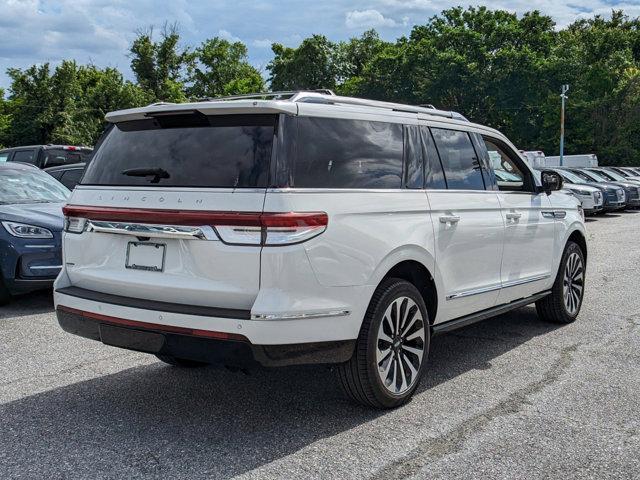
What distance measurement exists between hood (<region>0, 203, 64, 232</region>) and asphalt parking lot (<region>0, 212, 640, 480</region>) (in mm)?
1839

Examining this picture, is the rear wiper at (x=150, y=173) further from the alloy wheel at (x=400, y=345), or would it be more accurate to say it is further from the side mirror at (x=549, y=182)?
the side mirror at (x=549, y=182)

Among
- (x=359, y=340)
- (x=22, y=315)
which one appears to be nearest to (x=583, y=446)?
(x=359, y=340)

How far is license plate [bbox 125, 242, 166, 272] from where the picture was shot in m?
3.79

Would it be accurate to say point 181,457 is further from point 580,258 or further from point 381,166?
point 580,258

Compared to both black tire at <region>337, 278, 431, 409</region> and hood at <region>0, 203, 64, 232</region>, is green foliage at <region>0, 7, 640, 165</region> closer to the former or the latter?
hood at <region>0, 203, 64, 232</region>

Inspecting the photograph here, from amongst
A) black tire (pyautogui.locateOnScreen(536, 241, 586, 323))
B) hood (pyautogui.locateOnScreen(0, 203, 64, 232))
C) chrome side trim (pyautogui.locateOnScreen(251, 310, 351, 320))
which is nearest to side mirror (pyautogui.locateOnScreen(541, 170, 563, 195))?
black tire (pyautogui.locateOnScreen(536, 241, 586, 323))

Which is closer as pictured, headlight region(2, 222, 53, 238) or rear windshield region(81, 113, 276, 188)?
rear windshield region(81, 113, 276, 188)

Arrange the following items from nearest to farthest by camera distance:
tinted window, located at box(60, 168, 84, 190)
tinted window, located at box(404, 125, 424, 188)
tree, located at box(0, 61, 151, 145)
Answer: tinted window, located at box(404, 125, 424, 188) → tinted window, located at box(60, 168, 84, 190) → tree, located at box(0, 61, 151, 145)

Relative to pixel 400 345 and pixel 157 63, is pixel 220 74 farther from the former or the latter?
pixel 400 345

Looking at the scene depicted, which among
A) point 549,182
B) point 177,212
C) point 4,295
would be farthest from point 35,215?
point 549,182

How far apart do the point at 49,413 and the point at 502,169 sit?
14.4 feet

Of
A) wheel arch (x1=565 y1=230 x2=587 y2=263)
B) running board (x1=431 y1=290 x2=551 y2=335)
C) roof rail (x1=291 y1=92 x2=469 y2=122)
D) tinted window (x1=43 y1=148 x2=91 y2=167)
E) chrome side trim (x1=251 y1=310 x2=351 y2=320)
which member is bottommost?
running board (x1=431 y1=290 x2=551 y2=335)

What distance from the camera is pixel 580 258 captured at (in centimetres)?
682

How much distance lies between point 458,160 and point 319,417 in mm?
2198
